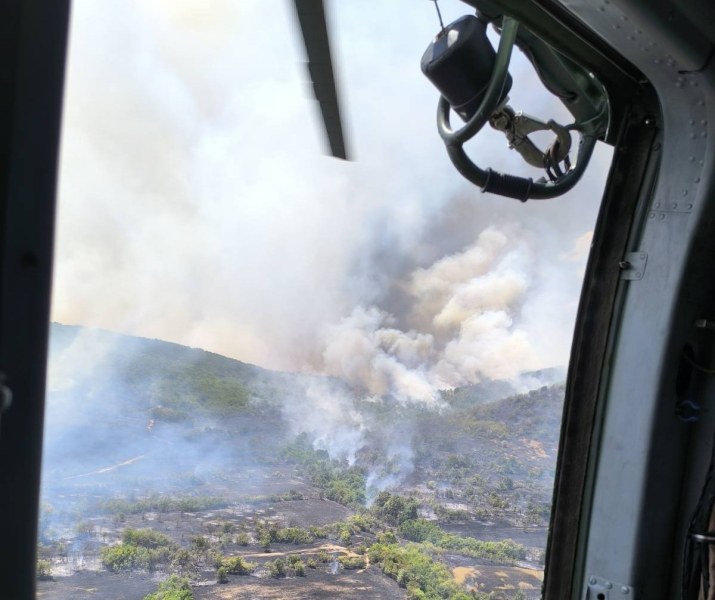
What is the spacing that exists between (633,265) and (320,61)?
1.14 m

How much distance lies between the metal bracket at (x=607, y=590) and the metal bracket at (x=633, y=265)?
84 cm

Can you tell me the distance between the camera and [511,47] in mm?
1725

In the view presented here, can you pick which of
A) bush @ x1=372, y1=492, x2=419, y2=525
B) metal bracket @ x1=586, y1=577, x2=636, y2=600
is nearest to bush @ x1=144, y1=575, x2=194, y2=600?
bush @ x1=372, y1=492, x2=419, y2=525

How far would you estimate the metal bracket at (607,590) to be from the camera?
1708 mm

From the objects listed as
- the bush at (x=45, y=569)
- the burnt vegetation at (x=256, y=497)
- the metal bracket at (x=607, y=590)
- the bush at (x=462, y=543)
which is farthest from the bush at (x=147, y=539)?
the metal bracket at (x=607, y=590)

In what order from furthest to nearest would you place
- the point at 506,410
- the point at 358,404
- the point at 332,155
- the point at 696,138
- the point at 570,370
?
the point at 358,404 < the point at 506,410 < the point at 570,370 < the point at 696,138 < the point at 332,155

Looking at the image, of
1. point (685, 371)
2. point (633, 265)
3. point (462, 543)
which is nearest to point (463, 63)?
point (633, 265)

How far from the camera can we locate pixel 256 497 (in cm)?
407

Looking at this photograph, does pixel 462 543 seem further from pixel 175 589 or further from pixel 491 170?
pixel 491 170

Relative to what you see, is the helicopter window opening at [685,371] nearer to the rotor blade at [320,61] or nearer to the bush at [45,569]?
the rotor blade at [320,61]

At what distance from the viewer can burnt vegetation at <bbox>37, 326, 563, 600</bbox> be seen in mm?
3465

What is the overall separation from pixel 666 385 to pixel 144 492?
10.4 feet

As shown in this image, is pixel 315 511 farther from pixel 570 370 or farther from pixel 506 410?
pixel 570 370

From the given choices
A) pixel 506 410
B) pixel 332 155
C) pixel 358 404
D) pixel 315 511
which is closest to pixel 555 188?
pixel 332 155
